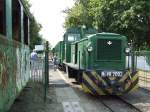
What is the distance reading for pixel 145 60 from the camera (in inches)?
893

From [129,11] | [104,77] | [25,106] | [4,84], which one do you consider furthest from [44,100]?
[129,11]

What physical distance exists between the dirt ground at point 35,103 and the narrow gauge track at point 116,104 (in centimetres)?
167

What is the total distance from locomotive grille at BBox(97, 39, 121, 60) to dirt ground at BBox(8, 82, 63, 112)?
2570 millimetres

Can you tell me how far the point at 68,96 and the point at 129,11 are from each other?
22873 mm

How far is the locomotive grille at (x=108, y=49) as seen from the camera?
15453 millimetres

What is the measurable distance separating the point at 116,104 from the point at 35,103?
2825 mm

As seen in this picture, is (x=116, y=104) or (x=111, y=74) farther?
(x=111, y=74)

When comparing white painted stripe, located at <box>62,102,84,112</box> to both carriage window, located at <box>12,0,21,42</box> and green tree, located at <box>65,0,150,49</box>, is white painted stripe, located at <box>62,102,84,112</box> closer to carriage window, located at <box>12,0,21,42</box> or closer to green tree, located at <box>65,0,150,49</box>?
carriage window, located at <box>12,0,21,42</box>

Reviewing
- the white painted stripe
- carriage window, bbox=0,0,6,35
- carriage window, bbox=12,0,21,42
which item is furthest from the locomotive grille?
carriage window, bbox=0,0,6,35

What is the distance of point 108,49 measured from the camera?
15.5 m

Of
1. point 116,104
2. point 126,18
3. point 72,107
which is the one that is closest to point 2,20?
point 72,107

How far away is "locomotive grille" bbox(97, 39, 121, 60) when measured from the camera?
1545 centimetres

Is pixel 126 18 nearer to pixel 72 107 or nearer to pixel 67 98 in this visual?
pixel 67 98

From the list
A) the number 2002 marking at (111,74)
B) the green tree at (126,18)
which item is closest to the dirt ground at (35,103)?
the number 2002 marking at (111,74)
